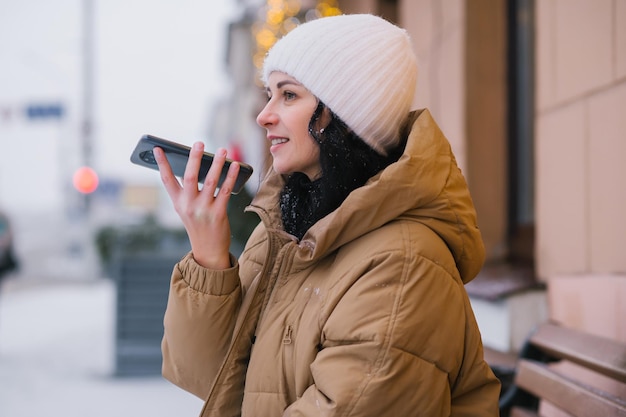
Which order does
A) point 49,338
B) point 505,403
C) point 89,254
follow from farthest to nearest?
point 89,254 → point 49,338 → point 505,403

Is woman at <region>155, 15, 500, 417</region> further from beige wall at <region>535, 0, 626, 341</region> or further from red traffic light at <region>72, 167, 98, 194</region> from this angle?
red traffic light at <region>72, 167, 98, 194</region>

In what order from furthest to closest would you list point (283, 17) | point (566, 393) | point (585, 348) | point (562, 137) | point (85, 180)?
1. point (85, 180)
2. point (283, 17)
3. point (562, 137)
4. point (585, 348)
5. point (566, 393)

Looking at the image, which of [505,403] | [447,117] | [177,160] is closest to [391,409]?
[177,160]

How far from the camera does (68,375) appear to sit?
18.3 feet

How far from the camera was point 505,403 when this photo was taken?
8.19 ft

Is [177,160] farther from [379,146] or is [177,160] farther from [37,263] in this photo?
[37,263]

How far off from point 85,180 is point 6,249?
2748mm

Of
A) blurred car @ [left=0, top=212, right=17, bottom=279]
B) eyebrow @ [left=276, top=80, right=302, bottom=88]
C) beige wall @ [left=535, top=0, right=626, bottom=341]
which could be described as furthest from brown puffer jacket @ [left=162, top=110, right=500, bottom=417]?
blurred car @ [left=0, top=212, right=17, bottom=279]

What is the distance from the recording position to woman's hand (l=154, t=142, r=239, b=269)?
1.70 metres

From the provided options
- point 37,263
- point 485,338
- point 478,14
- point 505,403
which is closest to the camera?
point 505,403

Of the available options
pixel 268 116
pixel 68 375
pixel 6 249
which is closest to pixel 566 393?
pixel 268 116

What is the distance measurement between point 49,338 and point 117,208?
85.8 feet

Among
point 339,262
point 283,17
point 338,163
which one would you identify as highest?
point 283,17

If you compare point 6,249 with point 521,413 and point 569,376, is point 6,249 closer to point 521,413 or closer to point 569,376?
point 521,413
